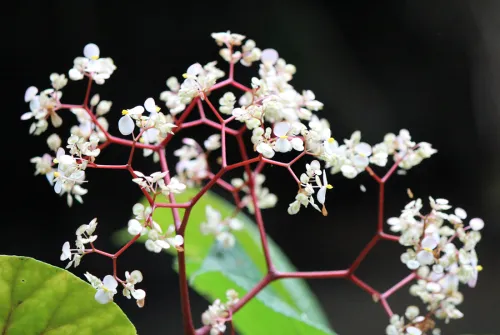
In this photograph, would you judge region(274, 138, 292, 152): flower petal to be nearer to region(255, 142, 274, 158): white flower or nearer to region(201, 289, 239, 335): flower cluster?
region(255, 142, 274, 158): white flower

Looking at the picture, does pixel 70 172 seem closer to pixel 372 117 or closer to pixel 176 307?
pixel 176 307

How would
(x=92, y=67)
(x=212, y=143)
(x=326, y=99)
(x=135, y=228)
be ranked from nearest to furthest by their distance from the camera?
1. (x=135, y=228)
2. (x=92, y=67)
3. (x=212, y=143)
4. (x=326, y=99)

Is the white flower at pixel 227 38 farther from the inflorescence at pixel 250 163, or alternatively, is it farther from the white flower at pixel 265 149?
the white flower at pixel 265 149

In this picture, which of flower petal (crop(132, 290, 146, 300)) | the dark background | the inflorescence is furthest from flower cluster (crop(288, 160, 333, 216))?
the dark background

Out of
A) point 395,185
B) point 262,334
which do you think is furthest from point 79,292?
point 395,185

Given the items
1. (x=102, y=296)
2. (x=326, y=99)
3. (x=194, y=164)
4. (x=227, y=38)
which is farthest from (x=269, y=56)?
(x=326, y=99)

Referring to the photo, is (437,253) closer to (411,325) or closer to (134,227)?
(411,325)
